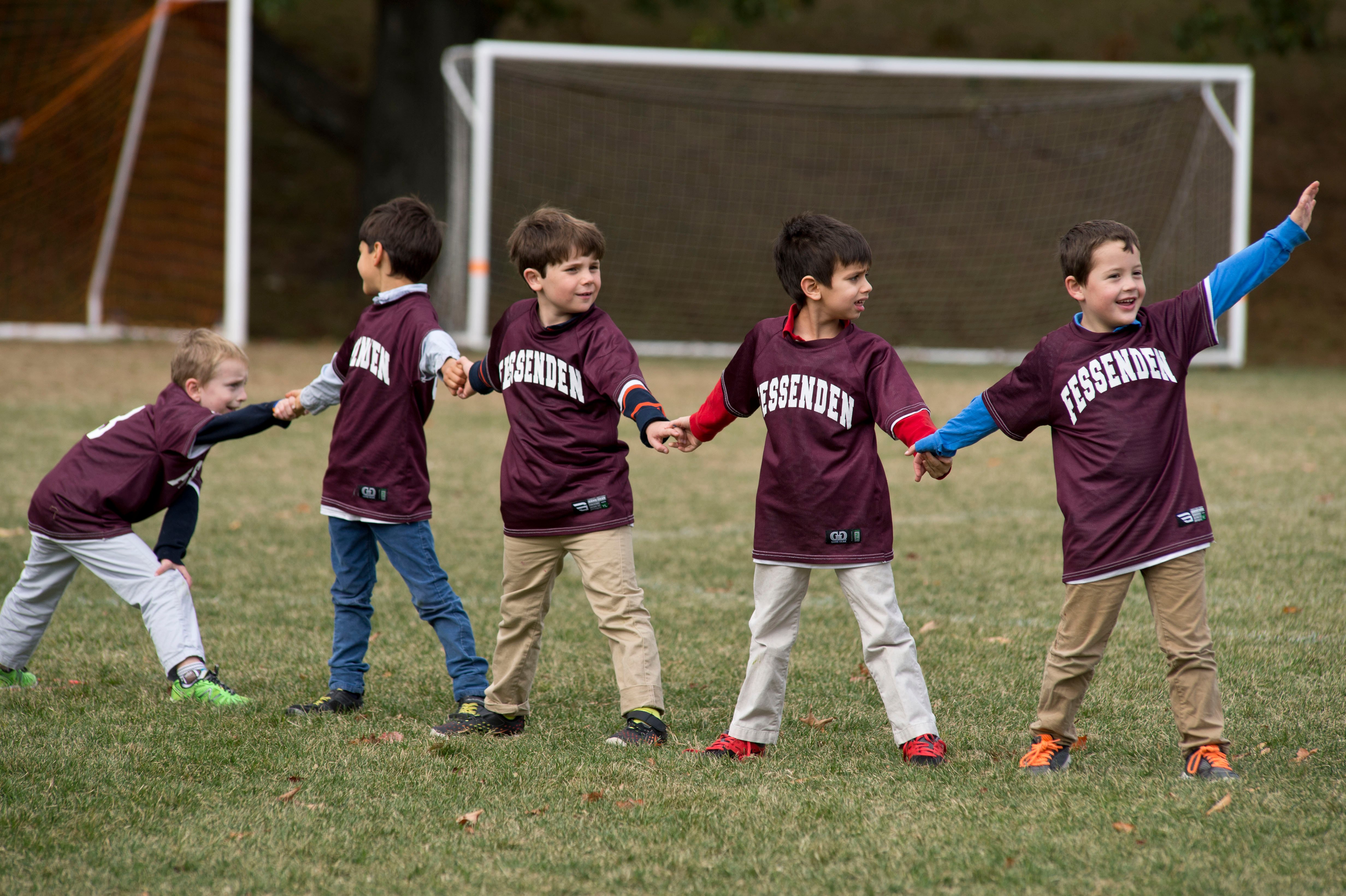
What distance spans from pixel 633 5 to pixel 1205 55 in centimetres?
901

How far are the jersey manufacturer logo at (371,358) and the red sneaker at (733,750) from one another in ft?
5.43

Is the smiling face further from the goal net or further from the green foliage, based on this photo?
the green foliage

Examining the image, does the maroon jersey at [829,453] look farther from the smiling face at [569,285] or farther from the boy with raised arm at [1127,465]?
the smiling face at [569,285]

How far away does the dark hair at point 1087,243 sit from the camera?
149 inches

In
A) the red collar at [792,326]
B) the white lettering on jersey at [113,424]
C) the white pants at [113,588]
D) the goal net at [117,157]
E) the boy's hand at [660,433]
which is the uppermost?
the goal net at [117,157]

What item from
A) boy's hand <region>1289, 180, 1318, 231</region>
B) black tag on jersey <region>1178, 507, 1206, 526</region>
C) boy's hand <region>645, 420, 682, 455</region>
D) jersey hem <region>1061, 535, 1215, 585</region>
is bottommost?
jersey hem <region>1061, 535, 1215, 585</region>

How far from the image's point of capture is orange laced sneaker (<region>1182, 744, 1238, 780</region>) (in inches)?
144

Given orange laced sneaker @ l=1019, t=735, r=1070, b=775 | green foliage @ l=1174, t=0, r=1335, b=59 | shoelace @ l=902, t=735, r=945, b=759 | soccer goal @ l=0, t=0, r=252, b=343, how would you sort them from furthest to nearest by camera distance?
green foliage @ l=1174, t=0, r=1335, b=59 < soccer goal @ l=0, t=0, r=252, b=343 < shoelace @ l=902, t=735, r=945, b=759 < orange laced sneaker @ l=1019, t=735, r=1070, b=775

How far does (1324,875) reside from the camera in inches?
118

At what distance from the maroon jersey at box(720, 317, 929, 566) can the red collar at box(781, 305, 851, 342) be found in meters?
0.04

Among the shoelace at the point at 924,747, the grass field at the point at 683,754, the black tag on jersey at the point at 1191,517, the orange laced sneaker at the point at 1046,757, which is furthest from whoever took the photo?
the shoelace at the point at 924,747


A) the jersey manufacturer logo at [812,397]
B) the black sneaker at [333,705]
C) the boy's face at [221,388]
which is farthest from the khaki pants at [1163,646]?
the boy's face at [221,388]

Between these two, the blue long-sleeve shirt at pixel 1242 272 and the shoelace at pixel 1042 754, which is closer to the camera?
the blue long-sleeve shirt at pixel 1242 272

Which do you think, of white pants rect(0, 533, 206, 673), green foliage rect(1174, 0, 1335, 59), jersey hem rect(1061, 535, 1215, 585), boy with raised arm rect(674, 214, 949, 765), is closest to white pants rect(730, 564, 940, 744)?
boy with raised arm rect(674, 214, 949, 765)
